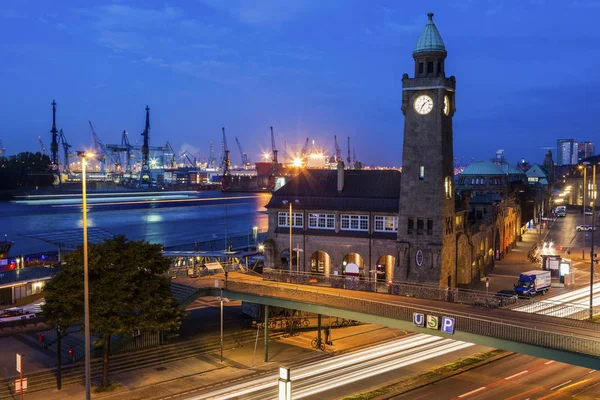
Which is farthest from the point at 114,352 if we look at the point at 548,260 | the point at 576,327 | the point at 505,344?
the point at 548,260

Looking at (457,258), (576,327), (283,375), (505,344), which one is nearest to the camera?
(283,375)

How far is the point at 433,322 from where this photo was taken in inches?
1366

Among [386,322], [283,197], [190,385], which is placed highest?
[283,197]

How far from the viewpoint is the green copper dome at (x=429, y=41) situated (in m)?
59.9

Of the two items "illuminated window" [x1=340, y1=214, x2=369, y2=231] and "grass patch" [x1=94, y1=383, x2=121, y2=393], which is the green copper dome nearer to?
"illuminated window" [x1=340, y1=214, x2=369, y2=231]

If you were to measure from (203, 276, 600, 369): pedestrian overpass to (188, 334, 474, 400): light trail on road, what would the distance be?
170 inches

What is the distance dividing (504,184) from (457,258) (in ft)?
244

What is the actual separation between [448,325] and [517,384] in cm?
812

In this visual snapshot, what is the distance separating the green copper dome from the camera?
5994 centimetres

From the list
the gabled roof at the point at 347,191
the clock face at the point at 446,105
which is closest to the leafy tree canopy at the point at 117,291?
the gabled roof at the point at 347,191

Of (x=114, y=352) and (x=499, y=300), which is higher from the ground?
(x=499, y=300)

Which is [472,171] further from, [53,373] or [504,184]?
[53,373]

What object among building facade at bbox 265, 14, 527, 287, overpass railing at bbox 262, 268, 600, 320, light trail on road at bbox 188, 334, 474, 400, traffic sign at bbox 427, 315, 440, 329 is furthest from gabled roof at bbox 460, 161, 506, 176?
traffic sign at bbox 427, 315, 440, 329

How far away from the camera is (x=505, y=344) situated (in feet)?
106
